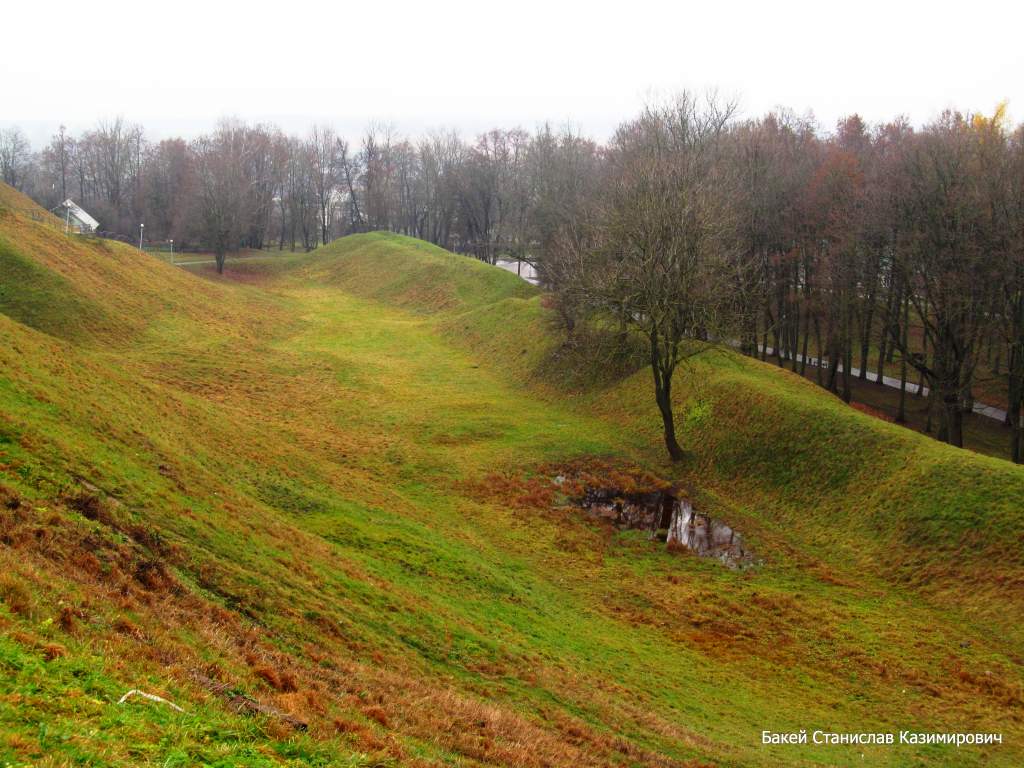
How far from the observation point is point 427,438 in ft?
98.8

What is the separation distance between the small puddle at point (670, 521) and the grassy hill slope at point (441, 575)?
727mm

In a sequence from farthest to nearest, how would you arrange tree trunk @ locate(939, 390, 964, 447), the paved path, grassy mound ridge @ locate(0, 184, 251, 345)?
the paved path
grassy mound ridge @ locate(0, 184, 251, 345)
tree trunk @ locate(939, 390, 964, 447)

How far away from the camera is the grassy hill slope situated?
312 inches

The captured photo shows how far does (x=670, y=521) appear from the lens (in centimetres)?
2436

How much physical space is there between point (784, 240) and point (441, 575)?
34.7 metres

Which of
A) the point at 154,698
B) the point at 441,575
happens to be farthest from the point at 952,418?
the point at 154,698

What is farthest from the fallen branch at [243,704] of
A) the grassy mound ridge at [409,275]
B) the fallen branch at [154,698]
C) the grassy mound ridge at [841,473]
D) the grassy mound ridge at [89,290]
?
the grassy mound ridge at [409,275]

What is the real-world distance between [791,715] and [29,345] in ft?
66.4

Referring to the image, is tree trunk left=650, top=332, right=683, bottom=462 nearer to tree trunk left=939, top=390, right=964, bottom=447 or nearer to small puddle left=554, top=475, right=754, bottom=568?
small puddle left=554, top=475, right=754, bottom=568

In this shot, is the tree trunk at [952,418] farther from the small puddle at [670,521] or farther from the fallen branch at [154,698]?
the fallen branch at [154,698]

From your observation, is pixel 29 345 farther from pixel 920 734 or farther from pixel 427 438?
pixel 920 734

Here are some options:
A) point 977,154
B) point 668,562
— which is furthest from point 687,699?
point 977,154

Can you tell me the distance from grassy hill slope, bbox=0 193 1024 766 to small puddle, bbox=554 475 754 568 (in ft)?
2.39

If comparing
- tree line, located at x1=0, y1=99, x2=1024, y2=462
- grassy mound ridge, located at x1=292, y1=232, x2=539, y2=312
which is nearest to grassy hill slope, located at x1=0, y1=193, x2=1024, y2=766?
tree line, located at x1=0, y1=99, x2=1024, y2=462
